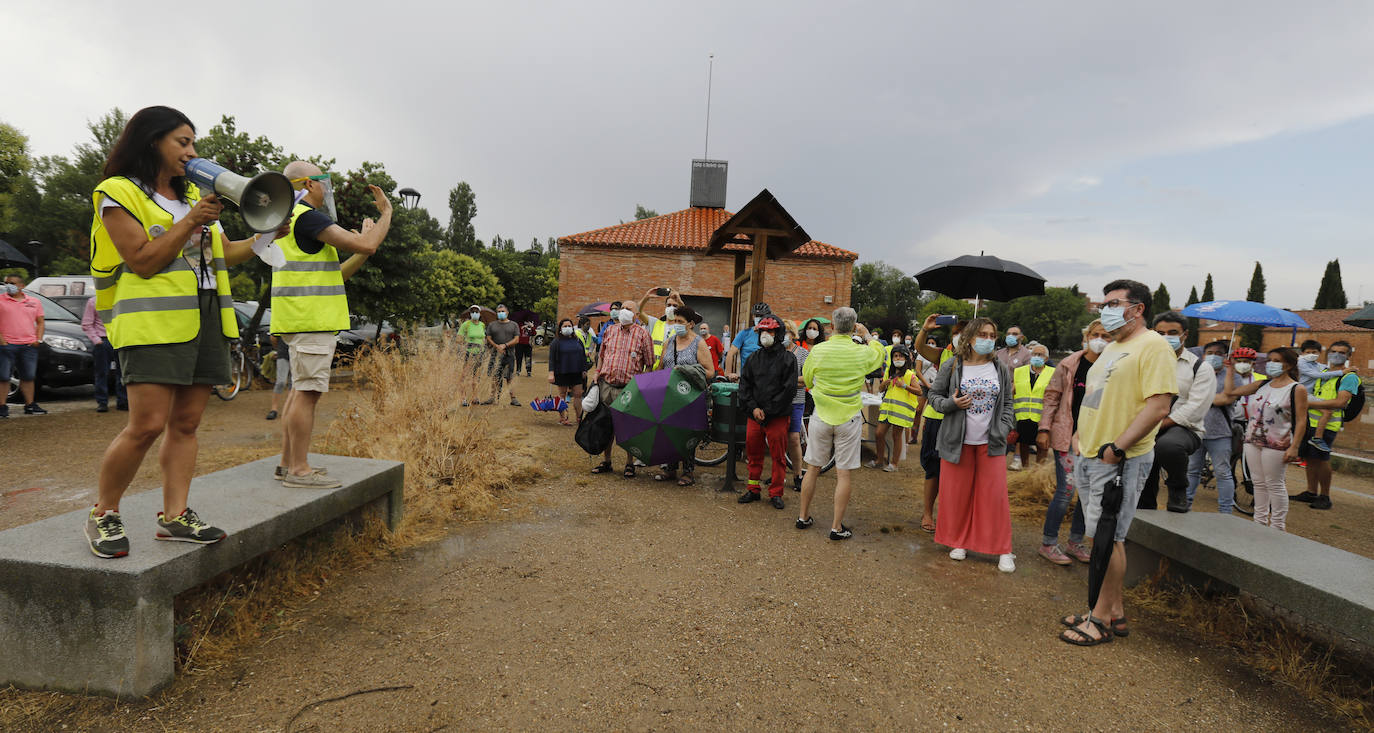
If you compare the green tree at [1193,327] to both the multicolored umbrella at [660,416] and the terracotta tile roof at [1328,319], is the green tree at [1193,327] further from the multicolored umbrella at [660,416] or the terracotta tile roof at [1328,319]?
the multicolored umbrella at [660,416]

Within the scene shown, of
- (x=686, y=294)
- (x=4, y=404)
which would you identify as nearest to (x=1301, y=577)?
(x=4, y=404)

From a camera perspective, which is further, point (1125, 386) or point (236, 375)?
point (236, 375)

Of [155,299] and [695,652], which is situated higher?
[155,299]

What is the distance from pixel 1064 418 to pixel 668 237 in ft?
81.0

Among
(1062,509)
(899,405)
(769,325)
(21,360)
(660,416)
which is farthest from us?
(21,360)

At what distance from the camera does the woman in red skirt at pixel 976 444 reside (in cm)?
461

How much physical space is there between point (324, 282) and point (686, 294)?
23.9 metres

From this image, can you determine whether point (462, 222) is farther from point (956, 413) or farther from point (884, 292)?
point (956, 413)

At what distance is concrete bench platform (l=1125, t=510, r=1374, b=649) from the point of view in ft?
9.37

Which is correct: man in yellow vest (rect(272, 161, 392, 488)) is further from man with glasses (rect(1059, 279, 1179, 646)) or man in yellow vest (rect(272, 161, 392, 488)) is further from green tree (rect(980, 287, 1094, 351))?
green tree (rect(980, 287, 1094, 351))

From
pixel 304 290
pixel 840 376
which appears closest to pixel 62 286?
pixel 304 290

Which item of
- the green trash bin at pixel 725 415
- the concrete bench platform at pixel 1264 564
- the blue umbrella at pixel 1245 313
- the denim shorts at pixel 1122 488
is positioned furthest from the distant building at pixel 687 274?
the denim shorts at pixel 1122 488

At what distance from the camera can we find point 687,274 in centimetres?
2744

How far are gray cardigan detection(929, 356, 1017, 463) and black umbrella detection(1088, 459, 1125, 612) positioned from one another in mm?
1058
